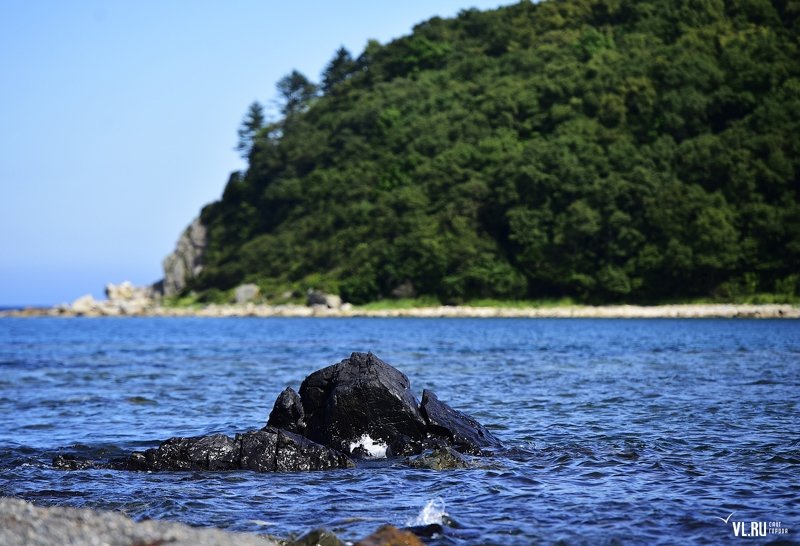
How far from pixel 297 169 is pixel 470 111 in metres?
33.5

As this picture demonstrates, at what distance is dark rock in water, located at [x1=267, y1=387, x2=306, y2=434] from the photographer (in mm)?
17188

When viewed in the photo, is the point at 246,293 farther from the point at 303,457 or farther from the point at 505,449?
the point at 303,457

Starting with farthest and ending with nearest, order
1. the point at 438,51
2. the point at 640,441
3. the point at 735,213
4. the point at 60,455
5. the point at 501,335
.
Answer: the point at 438,51 → the point at 735,213 → the point at 501,335 → the point at 640,441 → the point at 60,455

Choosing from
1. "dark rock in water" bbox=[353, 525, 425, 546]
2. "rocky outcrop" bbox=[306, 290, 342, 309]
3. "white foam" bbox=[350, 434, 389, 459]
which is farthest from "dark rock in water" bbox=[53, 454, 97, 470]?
"rocky outcrop" bbox=[306, 290, 342, 309]

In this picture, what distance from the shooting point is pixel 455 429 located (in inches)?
673

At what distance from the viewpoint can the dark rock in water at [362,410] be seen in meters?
16.6

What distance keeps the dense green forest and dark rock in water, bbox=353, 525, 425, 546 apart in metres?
88.5

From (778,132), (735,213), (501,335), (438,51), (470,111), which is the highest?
(438,51)

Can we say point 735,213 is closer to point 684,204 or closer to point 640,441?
point 684,204

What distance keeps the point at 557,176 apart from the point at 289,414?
9657 centimetres

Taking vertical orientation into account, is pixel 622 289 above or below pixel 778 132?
below

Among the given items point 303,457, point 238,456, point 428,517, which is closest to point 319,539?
point 428,517

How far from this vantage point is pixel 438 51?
184 meters

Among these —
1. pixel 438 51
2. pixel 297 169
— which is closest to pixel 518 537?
pixel 297 169
